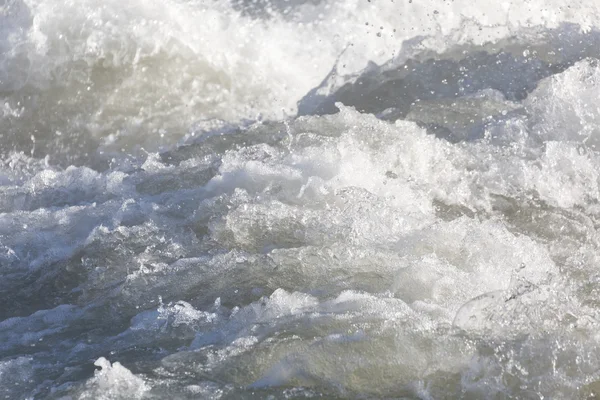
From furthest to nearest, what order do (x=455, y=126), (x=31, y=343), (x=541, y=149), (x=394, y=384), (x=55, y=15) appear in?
(x=55, y=15) < (x=455, y=126) < (x=541, y=149) < (x=31, y=343) < (x=394, y=384)

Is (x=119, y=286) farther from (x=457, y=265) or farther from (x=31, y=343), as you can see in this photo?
(x=457, y=265)

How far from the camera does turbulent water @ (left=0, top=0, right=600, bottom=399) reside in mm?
2566

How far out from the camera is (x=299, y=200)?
3.49 metres

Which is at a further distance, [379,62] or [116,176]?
[379,62]

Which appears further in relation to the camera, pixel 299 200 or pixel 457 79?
pixel 457 79

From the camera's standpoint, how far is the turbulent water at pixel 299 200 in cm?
257

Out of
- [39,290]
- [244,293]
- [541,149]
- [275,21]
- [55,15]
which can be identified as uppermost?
[55,15]

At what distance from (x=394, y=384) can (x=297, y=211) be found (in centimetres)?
104

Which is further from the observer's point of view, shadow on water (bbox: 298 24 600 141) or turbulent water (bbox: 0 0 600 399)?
shadow on water (bbox: 298 24 600 141)

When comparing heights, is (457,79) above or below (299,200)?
below

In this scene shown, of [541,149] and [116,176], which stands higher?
[116,176]

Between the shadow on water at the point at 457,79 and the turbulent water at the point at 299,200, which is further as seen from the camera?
the shadow on water at the point at 457,79

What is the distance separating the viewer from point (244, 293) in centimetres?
299

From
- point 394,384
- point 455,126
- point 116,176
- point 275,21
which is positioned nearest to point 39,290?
point 116,176
